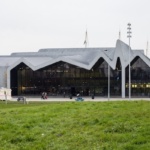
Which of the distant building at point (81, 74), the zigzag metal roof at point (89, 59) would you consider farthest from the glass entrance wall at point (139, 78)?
the zigzag metal roof at point (89, 59)

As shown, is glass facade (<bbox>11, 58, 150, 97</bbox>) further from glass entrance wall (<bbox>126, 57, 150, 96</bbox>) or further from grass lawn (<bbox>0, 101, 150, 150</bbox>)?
grass lawn (<bbox>0, 101, 150, 150</bbox>)

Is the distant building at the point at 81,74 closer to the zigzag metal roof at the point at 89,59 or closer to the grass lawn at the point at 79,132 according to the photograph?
the zigzag metal roof at the point at 89,59

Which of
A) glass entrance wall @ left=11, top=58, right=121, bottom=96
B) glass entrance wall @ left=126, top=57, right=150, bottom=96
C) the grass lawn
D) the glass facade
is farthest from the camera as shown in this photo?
glass entrance wall @ left=11, top=58, right=121, bottom=96

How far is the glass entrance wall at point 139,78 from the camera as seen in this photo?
6944 centimetres

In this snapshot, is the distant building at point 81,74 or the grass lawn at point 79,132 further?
the distant building at point 81,74

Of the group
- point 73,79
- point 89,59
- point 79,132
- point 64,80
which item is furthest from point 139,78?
point 79,132

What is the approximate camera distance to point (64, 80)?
245 ft

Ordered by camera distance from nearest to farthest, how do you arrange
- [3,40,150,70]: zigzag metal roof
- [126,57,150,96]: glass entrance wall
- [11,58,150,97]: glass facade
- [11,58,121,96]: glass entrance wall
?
1. [3,40,150,70]: zigzag metal roof
2. [126,57,150,96]: glass entrance wall
3. [11,58,150,97]: glass facade
4. [11,58,121,96]: glass entrance wall

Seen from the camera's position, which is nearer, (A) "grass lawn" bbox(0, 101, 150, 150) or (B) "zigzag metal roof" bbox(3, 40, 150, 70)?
(A) "grass lawn" bbox(0, 101, 150, 150)

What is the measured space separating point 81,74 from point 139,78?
10688mm

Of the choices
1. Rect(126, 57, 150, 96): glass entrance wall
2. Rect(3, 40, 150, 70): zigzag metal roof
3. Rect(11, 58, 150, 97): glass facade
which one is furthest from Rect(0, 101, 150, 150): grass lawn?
Rect(11, 58, 150, 97): glass facade

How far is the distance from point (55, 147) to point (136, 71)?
62.2 m

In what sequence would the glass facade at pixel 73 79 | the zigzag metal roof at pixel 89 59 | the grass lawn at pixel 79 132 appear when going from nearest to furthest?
1. the grass lawn at pixel 79 132
2. the zigzag metal roof at pixel 89 59
3. the glass facade at pixel 73 79

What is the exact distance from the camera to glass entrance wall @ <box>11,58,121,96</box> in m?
72.2
